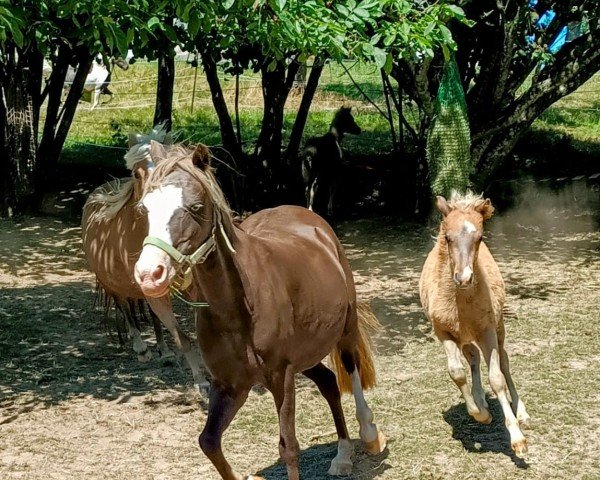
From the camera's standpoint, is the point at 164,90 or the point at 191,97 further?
the point at 191,97

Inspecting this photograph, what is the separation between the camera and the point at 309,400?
6.47 meters

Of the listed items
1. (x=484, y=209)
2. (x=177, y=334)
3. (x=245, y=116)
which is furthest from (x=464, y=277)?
(x=245, y=116)

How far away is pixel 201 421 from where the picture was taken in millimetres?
6180

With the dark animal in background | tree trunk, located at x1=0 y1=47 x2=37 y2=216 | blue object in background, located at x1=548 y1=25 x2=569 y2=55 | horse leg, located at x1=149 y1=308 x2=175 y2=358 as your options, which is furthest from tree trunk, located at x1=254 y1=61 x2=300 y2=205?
horse leg, located at x1=149 y1=308 x2=175 y2=358

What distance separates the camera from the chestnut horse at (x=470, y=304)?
17.3 feet

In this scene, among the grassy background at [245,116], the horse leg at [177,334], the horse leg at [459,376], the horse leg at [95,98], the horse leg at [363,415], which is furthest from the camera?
the horse leg at [95,98]

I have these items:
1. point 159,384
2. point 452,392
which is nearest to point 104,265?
point 159,384

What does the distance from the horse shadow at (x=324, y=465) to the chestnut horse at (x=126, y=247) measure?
1.47 metres

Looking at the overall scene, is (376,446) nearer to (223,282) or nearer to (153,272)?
(223,282)

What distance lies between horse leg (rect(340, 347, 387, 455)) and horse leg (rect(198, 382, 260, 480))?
1.16 m

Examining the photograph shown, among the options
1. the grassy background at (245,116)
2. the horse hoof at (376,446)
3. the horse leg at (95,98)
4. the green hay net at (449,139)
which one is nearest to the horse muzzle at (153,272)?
the horse hoof at (376,446)

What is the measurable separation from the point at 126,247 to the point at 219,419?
301cm

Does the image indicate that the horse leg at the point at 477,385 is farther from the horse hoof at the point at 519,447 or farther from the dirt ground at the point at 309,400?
the horse hoof at the point at 519,447

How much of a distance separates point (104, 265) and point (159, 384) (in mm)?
1195
